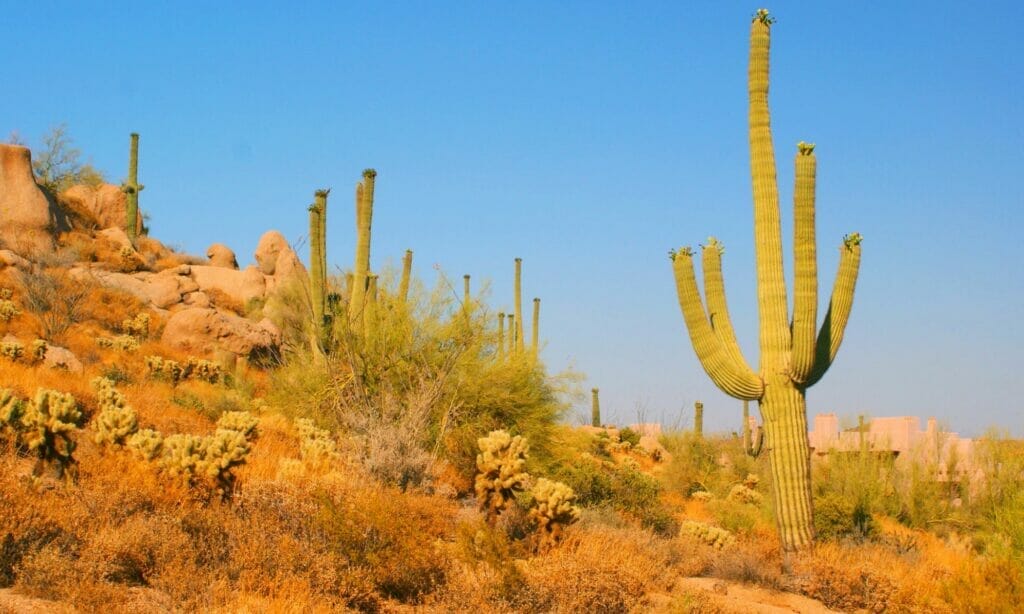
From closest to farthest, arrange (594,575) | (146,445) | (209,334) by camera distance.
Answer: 1. (594,575)
2. (146,445)
3. (209,334)

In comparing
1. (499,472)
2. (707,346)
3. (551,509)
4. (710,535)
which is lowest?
(710,535)

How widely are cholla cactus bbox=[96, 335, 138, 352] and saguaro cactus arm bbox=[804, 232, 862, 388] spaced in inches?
680

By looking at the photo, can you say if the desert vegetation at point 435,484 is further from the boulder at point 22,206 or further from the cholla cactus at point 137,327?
the boulder at point 22,206

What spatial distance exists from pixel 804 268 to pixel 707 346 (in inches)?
62.7

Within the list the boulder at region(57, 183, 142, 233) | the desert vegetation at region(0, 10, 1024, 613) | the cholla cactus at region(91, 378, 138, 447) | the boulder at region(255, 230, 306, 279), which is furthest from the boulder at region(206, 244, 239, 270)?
the cholla cactus at region(91, 378, 138, 447)

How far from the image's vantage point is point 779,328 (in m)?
11.6

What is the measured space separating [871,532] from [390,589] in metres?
9.17

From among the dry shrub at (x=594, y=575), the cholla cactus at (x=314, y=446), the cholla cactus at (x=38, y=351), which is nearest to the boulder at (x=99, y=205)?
the cholla cactus at (x=38, y=351)

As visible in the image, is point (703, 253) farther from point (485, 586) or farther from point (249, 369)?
point (249, 369)

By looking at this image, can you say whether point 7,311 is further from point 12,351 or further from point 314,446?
point 314,446

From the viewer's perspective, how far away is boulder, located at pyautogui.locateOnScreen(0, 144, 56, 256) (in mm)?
28125

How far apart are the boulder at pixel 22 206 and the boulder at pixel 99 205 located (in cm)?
367

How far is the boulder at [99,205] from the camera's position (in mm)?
34031

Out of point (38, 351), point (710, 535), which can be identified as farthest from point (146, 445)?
point (38, 351)
